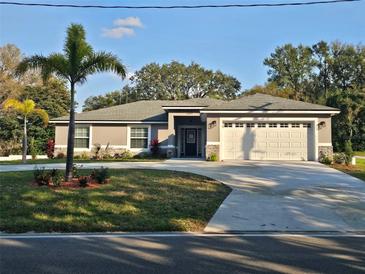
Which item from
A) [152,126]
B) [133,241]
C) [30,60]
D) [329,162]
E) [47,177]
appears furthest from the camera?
[152,126]

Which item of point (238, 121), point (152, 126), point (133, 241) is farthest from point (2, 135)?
point (133, 241)

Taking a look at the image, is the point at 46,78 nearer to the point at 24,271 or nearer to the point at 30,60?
the point at 30,60

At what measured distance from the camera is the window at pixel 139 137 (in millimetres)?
27047

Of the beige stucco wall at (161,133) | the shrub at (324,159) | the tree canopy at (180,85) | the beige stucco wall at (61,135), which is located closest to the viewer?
the shrub at (324,159)

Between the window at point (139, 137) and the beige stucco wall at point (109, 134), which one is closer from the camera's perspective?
the window at point (139, 137)

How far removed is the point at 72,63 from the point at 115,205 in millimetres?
5475

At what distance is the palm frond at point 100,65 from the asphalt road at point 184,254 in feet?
→ 23.8

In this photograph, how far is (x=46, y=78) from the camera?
1345 cm

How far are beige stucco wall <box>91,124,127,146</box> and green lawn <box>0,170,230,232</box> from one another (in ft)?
44.7

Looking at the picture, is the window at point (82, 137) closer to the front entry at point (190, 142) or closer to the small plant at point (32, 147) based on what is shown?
the small plant at point (32, 147)

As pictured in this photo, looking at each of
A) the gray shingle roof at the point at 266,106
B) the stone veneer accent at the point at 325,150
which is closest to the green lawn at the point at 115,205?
the gray shingle roof at the point at 266,106

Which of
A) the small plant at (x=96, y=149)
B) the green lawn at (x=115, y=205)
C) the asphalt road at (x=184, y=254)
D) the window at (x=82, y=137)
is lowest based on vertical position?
the asphalt road at (x=184, y=254)

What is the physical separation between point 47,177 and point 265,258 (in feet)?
27.3

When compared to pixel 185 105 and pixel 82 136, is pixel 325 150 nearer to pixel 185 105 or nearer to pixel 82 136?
pixel 185 105
